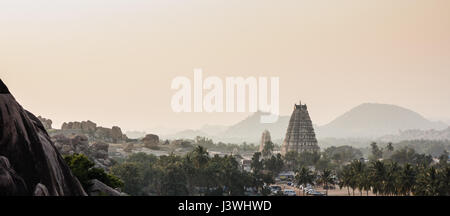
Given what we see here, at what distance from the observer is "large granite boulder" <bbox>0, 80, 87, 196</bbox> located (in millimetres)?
33750

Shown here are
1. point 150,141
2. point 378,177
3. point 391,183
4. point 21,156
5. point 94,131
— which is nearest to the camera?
point 21,156

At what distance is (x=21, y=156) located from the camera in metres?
34.7

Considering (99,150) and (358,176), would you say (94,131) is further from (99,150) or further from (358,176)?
(358,176)

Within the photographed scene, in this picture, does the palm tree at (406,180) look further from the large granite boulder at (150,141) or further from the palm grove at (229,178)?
the large granite boulder at (150,141)

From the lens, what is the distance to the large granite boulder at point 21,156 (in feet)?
111

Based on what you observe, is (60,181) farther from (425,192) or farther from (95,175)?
(425,192)

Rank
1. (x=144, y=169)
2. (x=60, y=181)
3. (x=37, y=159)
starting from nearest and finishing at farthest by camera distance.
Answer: (x=37, y=159) < (x=60, y=181) < (x=144, y=169)

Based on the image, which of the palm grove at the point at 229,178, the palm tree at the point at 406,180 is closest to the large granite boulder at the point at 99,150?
the palm grove at the point at 229,178

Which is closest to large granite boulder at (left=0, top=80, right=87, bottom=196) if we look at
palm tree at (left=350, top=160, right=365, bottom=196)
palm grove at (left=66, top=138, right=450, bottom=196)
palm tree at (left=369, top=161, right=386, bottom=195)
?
palm grove at (left=66, top=138, right=450, bottom=196)

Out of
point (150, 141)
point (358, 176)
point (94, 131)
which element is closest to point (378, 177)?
point (358, 176)
